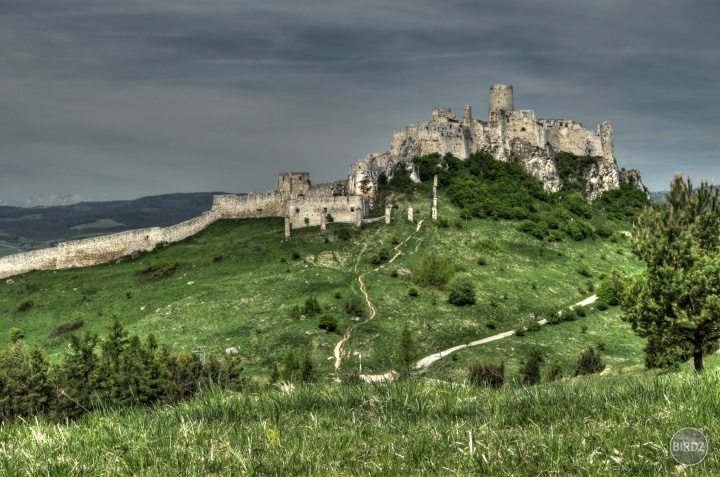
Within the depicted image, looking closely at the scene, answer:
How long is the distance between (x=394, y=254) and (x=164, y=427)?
60.0 m

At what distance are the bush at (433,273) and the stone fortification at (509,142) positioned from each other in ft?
74.3

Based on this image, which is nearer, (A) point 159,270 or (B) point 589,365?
(B) point 589,365

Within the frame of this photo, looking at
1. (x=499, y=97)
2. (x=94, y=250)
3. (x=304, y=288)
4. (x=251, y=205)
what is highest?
(x=499, y=97)

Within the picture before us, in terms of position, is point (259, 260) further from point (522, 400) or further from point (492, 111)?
point (522, 400)

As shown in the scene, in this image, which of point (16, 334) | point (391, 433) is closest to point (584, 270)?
point (16, 334)

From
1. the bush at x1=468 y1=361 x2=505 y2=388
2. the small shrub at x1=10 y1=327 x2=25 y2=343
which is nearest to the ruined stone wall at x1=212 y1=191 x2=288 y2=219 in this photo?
the small shrub at x1=10 y1=327 x2=25 y2=343

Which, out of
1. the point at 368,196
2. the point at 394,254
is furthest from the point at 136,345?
the point at 368,196

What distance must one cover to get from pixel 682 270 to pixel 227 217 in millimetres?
70630

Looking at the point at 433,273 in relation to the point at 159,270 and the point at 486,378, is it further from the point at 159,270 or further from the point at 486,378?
the point at 486,378

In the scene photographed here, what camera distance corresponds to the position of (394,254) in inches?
2618

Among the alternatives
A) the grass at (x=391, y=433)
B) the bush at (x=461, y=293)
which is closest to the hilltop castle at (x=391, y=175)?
the bush at (x=461, y=293)

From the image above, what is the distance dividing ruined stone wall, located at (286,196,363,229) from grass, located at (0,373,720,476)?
6517 cm

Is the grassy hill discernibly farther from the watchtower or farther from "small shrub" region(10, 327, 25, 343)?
the watchtower

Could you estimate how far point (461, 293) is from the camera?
56656mm
